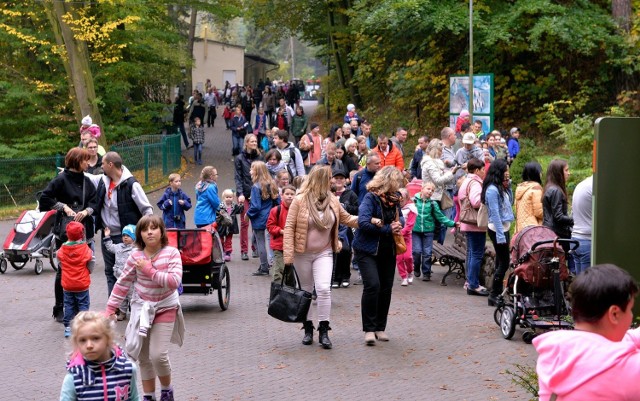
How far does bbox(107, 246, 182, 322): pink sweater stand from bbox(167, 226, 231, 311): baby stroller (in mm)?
4180

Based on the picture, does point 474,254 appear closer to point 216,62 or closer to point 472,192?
point 472,192

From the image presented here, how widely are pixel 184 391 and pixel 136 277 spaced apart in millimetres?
1463

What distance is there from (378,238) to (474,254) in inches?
147

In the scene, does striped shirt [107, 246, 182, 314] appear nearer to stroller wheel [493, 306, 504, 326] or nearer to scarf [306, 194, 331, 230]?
scarf [306, 194, 331, 230]

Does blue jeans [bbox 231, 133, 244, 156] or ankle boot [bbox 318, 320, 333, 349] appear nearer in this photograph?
ankle boot [bbox 318, 320, 333, 349]

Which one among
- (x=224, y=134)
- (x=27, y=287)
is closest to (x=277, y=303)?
(x=27, y=287)

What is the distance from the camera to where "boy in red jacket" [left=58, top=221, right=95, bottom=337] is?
35.8ft

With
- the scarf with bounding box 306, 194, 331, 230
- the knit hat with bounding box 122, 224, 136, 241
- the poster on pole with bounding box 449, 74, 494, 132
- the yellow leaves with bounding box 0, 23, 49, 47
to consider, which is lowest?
the knit hat with bounding box 122, 224, 136, 241

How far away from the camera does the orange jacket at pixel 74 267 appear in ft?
35.8

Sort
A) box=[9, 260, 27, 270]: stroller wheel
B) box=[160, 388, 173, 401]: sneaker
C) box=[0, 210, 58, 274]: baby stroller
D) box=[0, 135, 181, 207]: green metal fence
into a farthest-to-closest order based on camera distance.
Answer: box=[0, 135, 181, 207]: green metal fence < box=[9, 260, 27, 270]: stroller wheel < box=[0, 210, 58, 274]: baby stroller < box=[160, 388, 173, 401]: sneaker

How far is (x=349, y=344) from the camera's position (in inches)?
438

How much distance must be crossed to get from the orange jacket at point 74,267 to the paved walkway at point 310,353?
679 millimetres

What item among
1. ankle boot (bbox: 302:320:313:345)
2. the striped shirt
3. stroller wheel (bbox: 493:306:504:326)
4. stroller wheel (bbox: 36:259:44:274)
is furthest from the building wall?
the striped shirt

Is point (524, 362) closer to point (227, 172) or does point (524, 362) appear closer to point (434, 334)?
point (434, 334)
